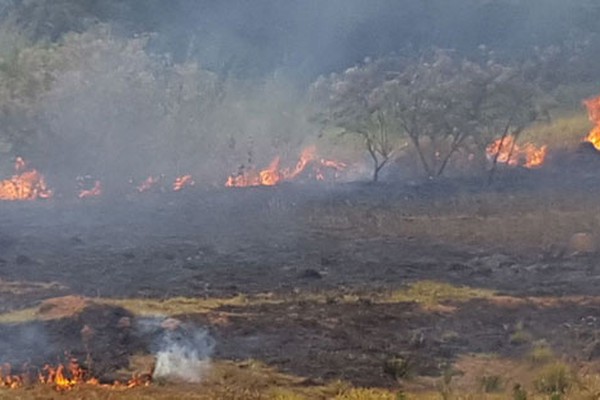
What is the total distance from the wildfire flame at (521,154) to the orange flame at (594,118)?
105 inches

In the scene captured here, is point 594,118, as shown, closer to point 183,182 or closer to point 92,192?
point 183,182

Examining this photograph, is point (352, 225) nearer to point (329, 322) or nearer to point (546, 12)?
point (329, 322)

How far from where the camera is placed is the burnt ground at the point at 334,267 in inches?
594

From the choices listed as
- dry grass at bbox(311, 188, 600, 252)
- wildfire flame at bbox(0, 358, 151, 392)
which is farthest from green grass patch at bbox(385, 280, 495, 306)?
wildfire flame at bbox(0, 358, 151, 392)

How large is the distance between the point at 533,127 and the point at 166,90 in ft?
73.4

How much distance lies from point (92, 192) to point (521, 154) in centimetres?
2426

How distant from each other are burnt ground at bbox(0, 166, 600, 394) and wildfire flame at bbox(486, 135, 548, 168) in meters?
9.50

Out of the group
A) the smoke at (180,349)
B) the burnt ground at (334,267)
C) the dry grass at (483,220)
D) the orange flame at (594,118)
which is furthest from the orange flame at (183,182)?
the smoke at (180,349)

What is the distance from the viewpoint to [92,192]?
39719 mm

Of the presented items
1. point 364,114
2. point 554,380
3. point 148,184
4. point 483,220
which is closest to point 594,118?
point 364,114

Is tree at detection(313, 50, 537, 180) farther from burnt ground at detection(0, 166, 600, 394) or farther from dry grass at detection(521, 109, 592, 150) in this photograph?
dry grass at detection(521, 109, 592, 150)

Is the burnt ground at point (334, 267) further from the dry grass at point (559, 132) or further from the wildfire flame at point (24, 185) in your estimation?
the dry grass at point (559, 132)

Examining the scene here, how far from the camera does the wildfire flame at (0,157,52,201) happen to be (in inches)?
1517

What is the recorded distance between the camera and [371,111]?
4606 centimetres
